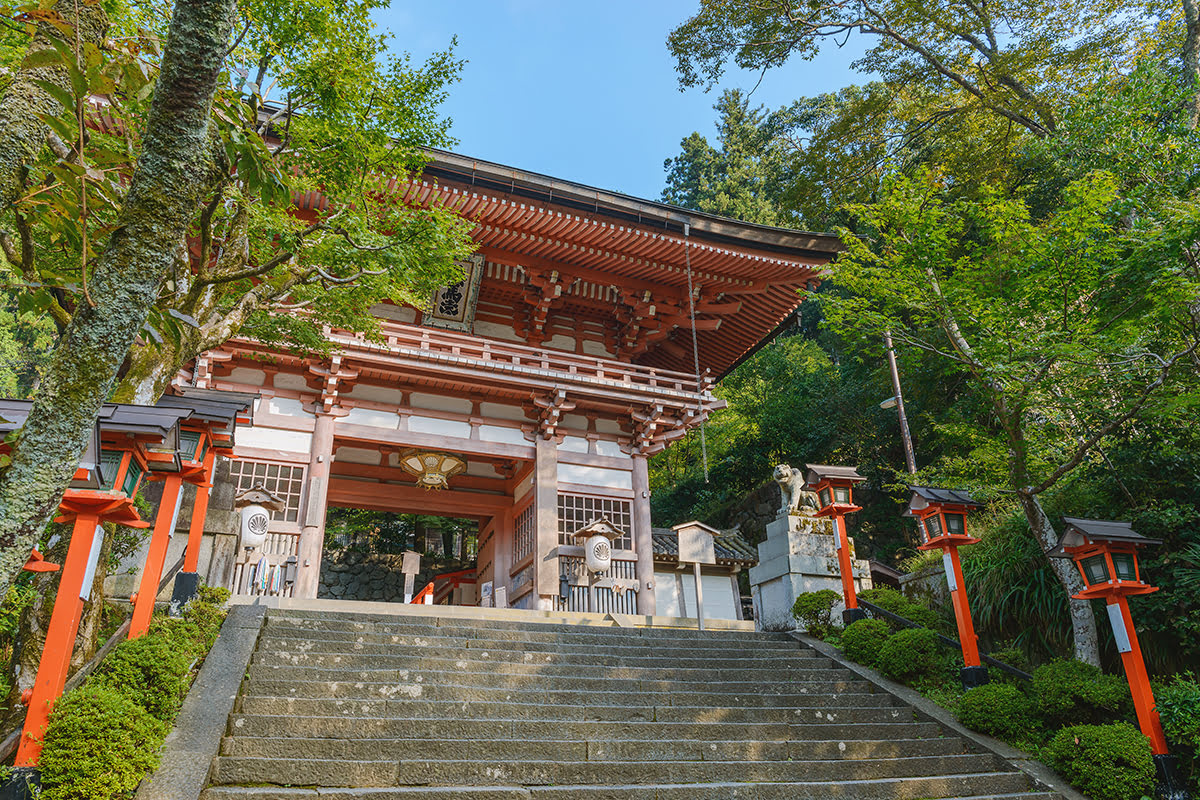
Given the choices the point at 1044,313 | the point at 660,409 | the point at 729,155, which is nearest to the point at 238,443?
the point at 660,409

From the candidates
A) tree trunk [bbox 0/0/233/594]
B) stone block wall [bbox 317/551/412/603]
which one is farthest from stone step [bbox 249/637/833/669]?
stone block wall [bbox 317/551/412/603]

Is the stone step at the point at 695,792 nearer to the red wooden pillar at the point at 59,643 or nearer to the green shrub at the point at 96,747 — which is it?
the green shrub at the point at 96,747

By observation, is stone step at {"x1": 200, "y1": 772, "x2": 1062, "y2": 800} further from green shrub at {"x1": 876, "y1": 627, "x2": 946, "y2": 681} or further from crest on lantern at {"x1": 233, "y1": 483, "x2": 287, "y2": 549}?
crest on lantern at {"x1": 233, "y1": 483, "x2": 287, "y2": 549}

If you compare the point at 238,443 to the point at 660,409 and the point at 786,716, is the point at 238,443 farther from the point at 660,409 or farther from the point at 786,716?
the point at 786,716

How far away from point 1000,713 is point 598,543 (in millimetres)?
6121

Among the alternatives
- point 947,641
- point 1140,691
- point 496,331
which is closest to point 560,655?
point 947,641

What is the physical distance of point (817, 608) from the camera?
→ 28.5 ft

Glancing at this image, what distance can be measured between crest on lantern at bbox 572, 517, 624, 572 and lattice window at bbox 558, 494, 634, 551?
495mm

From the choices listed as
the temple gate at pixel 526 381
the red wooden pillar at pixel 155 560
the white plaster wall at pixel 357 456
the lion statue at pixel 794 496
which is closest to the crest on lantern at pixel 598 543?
the temple gate at pixel 526 381

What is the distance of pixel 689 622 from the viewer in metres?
9.91

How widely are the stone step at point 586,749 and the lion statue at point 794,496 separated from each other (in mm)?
3523

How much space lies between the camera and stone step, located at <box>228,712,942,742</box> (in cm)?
475

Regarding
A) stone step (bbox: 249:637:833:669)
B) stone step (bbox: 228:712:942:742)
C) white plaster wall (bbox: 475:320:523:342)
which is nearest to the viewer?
stone step (bbox: 228:712:942:742)

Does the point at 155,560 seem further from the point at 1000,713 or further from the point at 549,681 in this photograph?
the point at 1000,713
